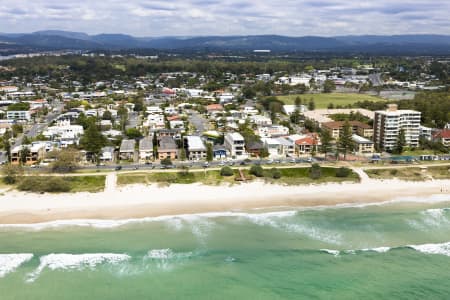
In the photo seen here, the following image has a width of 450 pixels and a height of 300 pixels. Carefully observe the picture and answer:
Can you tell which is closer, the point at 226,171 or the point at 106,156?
the point at 226,171

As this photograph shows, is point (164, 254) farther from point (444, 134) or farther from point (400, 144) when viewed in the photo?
point (444, 134)

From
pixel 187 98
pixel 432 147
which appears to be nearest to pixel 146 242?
pixel 432 147

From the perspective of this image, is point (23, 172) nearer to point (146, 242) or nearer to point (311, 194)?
point (146, 242)

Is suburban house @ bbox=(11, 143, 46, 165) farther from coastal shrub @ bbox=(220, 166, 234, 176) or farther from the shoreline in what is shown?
coastal shrub @ bbox=(220, 166, 234, 176)

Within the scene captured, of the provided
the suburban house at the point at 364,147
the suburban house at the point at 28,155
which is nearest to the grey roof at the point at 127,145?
the suburban house at the point at 28,155

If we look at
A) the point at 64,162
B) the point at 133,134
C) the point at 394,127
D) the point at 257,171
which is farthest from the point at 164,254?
the point at 394,127

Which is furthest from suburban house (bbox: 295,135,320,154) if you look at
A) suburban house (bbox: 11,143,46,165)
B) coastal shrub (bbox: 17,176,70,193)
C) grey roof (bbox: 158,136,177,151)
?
suburban house (bbox: 11,143,46,165)

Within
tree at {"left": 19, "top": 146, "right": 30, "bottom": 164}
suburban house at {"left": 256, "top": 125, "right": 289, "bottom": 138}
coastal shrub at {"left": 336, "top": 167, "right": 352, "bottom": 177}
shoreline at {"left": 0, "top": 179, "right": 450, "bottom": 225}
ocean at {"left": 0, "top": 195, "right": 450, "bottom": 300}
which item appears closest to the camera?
ocean at {"left": 0, "top": 195, "right": 450, "bottom": 300}
